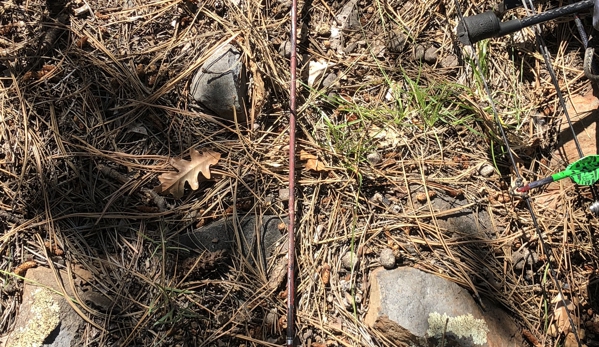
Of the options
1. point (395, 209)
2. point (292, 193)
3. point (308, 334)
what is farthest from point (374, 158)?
point (308, 334)

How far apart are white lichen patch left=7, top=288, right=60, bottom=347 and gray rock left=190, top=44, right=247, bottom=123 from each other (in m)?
0.99

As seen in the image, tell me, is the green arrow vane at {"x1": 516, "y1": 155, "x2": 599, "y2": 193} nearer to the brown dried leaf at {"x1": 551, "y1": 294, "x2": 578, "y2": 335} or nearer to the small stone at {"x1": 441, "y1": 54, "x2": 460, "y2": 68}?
the brown dried leaf at {"x1": 551, "y1": 294, "x2": 578, "y2": 335}

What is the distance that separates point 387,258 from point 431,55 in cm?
97

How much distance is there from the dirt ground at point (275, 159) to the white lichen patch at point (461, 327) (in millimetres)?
131

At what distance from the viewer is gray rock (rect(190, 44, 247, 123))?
6.67 feet

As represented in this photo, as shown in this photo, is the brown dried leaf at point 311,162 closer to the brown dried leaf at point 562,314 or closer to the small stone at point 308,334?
the small stone at point 308,334

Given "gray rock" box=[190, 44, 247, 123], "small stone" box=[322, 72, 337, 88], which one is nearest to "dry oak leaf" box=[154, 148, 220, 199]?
"gray rock" box=[190, 44, 247, 123]

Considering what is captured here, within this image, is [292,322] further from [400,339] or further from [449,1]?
[449,1]

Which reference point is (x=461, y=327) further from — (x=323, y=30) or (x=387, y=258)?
(x=323, y=30)

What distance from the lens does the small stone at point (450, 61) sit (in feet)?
7.13

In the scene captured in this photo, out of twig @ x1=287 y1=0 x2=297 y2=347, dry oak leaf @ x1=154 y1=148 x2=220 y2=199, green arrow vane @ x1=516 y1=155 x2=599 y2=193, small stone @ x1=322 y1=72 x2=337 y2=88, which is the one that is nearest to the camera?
green arrow vane @ x1=516 y1=155 x2=599 y2=193

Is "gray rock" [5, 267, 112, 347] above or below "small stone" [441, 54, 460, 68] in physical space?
below

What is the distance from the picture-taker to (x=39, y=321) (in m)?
1.79

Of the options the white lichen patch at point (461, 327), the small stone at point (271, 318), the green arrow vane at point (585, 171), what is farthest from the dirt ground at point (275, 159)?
the green arrow vane at point (585, 171)
